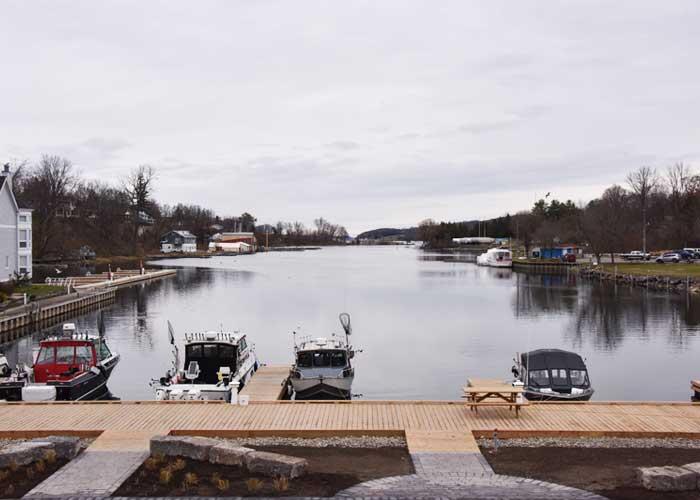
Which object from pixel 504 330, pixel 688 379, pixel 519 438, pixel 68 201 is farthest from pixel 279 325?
pixel 68 201

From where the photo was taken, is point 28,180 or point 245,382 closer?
point 245,382

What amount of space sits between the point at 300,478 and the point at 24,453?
531 centimetres

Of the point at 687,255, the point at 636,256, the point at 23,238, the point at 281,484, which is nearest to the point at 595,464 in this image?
the point at 281,484

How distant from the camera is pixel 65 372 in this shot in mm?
26016

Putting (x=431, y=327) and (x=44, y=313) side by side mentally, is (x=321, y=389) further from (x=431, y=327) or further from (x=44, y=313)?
(x=44, y=313)

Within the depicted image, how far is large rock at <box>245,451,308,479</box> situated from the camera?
12.4 m

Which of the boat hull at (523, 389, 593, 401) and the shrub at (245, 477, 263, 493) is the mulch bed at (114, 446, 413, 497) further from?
the boat hull at (523, 389, 593, 401)

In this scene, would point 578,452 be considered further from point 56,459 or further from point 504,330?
point 504,330

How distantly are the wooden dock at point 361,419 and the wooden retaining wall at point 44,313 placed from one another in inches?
1113

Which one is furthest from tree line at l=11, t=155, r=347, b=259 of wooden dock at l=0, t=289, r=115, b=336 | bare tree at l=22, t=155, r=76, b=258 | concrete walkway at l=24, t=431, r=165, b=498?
concrete walkway at l=24, t=431, r=165, b=498

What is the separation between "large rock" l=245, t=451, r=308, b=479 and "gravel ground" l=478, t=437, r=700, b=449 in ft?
13.6

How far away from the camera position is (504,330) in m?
46.2

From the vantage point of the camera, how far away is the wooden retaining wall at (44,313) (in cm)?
4381

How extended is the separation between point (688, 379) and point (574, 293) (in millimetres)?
41763
